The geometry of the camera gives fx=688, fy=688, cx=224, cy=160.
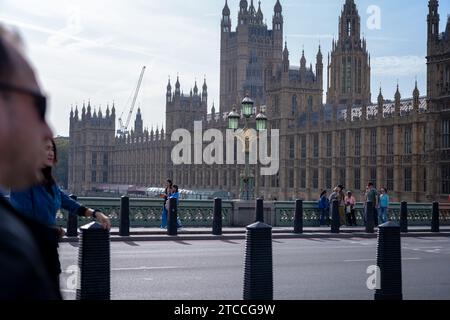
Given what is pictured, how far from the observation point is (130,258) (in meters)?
13.5

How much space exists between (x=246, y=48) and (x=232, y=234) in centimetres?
10239

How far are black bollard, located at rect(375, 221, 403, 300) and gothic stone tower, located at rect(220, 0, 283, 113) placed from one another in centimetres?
10835

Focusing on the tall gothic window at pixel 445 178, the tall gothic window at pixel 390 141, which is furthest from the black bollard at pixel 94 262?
the tall gothic window at pixel 390 141

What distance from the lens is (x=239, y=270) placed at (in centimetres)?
1188

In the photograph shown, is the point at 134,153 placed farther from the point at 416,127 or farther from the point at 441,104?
the point at 441,104

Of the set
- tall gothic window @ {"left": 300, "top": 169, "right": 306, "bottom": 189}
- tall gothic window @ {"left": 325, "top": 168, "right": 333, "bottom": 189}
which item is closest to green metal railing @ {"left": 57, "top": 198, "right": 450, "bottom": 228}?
tall gothic window @ {"left": 325, "top": 168, "right": 333, "bottom": 189}

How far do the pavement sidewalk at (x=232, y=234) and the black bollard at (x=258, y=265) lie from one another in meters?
9.72

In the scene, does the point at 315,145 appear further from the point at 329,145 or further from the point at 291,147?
the point at 291,147

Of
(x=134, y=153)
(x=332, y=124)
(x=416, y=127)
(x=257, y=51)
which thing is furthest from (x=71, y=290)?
(x=257, y=51)

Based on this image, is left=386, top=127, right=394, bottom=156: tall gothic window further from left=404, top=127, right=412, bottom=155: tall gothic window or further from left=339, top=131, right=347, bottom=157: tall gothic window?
left=339, top=131, right=347, bottom=157: tall gothic window

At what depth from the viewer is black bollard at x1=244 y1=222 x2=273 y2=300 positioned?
8008 millimetres

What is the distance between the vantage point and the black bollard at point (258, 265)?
26.3 ft

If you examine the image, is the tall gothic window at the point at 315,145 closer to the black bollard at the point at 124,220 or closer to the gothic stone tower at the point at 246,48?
the black bollard at the point at 124,220

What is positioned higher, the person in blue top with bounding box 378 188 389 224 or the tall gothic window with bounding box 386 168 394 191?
the tall gothic window with bounding box 386 168 394 191
